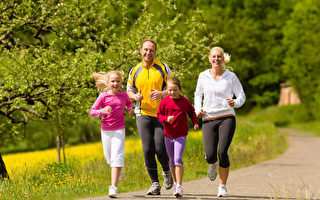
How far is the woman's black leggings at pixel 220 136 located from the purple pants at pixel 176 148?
372 millimetres

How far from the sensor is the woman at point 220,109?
22.5 ft

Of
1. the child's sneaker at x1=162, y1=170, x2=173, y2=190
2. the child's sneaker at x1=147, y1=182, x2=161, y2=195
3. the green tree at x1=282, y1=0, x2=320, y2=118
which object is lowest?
the child's sneaker at x1=147, y1=182, x2=161, y2=195

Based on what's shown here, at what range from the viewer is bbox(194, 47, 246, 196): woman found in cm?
685

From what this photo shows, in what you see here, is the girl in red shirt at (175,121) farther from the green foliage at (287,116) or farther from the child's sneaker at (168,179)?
the green foliage at (287,116)

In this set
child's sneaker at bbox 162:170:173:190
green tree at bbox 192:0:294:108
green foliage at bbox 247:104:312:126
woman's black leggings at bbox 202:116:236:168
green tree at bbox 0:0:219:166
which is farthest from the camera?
green tree at bbox 192:0:294:108

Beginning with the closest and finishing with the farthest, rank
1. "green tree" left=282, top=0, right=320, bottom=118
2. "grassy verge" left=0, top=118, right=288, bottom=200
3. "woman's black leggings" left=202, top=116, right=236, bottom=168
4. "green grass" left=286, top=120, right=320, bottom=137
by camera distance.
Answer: "woman's black leggings" left=202, top=116, right=236, bottom=168
"grassy verge" left=0, top=118, right=288, bottom=200
"green grass" left=286, top=120, right=320, bottom=137
"green tree" left=282, top=0, right=320, bottom=118

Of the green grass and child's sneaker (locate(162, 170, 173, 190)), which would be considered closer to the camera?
child's sneaker (locate(162, 170, 173, 190))

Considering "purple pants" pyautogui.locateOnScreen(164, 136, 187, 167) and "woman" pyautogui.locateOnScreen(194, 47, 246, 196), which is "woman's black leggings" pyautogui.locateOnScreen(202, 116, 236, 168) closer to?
"woman" pyautogui.locateOnScreen(194, 47, 246, 196)

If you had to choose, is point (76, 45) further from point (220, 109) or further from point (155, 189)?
point (220, 109)

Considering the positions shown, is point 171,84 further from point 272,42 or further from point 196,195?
point 272,42

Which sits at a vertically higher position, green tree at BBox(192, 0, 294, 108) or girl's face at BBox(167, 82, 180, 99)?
green tree at BBox(192, 0, 294, 108)

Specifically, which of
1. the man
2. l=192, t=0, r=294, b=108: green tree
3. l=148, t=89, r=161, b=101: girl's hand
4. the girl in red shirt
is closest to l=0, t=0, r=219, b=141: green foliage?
the man

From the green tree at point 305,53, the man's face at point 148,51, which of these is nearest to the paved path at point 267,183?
the man's face at point 148,51

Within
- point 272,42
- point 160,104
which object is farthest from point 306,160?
point 272,42
